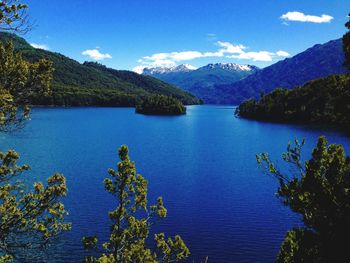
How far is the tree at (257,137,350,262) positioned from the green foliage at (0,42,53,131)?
13.6 meters

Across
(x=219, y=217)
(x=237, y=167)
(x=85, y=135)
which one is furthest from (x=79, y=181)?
(x=85, y=135)

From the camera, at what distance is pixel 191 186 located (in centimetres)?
8331

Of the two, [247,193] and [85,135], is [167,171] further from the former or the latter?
[85,135]

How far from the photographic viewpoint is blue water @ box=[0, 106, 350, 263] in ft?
177

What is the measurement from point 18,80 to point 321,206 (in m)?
17.7

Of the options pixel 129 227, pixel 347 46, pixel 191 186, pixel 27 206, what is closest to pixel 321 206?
pixel 347 46

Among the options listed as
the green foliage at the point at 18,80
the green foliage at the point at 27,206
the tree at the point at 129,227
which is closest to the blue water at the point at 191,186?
the green foliage at the point at 18,80

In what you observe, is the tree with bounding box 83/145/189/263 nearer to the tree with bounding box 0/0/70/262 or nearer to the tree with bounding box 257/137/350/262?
the tree with bounding box 0/0/70/262

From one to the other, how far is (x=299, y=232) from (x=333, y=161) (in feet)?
17.0

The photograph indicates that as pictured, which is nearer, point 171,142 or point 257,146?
point 257,146

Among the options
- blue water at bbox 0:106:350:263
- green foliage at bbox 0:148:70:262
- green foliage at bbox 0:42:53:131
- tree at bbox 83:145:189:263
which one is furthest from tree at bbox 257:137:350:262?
blue water at bbox 0:106:350:263

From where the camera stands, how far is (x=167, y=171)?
96.8 meters

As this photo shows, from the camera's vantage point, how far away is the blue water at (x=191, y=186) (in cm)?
5397

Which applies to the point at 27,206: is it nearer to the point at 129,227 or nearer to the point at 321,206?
the point at 129,227
